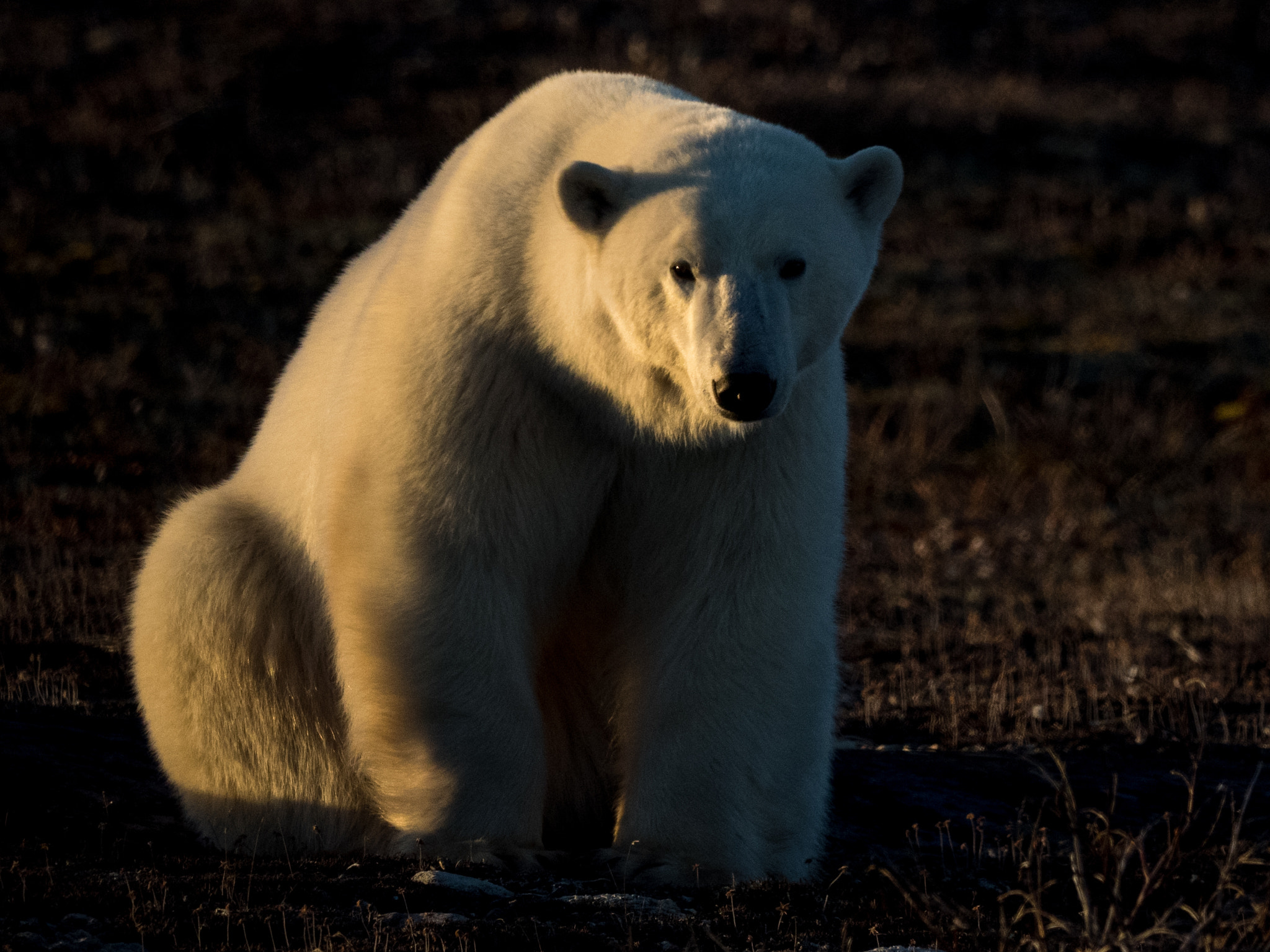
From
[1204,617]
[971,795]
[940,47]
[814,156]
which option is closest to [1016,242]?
[940,47]

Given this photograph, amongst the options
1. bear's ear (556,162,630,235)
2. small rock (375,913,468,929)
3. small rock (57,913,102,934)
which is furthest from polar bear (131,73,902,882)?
small rock (57,913,102,934)

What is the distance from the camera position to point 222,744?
397 cm

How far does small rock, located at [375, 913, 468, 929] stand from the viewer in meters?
2.86

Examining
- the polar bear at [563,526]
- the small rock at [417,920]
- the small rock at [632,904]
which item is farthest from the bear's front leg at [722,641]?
the small rock at [417,920]

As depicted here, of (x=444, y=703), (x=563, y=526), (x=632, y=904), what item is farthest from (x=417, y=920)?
(x=563, y=526)

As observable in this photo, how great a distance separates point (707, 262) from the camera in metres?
3.18

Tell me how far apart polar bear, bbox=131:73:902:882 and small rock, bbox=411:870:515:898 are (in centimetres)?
33

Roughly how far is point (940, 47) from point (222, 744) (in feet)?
58.6

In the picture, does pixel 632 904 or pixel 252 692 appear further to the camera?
pixel 252 692

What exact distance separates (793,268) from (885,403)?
843 cm

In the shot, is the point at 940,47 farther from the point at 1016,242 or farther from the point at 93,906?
the point at 93,906

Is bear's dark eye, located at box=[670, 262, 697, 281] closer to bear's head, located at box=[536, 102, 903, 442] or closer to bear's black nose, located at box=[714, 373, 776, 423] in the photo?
bear's head, located at box=[536, 102, 903, 442]

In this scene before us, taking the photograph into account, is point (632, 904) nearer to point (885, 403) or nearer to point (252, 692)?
point (252, 692)

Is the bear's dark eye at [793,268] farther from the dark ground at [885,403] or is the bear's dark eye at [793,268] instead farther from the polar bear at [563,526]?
the dark ground at [885,403]
